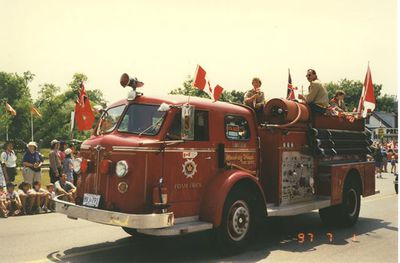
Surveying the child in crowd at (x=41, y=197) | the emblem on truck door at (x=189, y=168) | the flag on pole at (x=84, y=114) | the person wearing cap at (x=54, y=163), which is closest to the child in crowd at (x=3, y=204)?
the child in crowd at (x=41, y=197)

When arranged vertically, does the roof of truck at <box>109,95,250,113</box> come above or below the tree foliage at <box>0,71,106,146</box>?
below

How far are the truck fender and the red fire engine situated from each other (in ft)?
0.05

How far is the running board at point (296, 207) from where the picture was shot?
302 inches

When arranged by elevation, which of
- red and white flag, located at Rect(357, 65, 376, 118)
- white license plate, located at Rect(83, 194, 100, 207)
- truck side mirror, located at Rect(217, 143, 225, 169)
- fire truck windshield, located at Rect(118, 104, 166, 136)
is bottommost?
white license plate, located at Rect(83, 194, 100, 207)

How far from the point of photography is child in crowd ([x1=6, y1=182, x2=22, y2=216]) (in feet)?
34.9

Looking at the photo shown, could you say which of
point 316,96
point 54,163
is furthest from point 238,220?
point 54,163

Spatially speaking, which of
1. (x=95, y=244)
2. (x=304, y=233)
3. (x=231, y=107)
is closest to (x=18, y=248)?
(x=95, y=244)

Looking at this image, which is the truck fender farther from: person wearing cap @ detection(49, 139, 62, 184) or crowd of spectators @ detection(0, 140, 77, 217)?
person wearing cap @ detection(49, 139, 62, 184)

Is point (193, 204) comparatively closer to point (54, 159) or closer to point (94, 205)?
point (94, 205)

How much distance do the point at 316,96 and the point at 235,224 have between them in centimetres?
348

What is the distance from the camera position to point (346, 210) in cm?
959

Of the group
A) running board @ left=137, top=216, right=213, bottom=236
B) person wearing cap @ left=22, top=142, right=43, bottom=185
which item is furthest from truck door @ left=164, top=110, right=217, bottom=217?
person wearing cap @ left=22, top=142, right=43, bottom=185

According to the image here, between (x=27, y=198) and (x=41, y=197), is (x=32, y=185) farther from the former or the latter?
(x=27, y=198)

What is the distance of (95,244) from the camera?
7.58 meters
